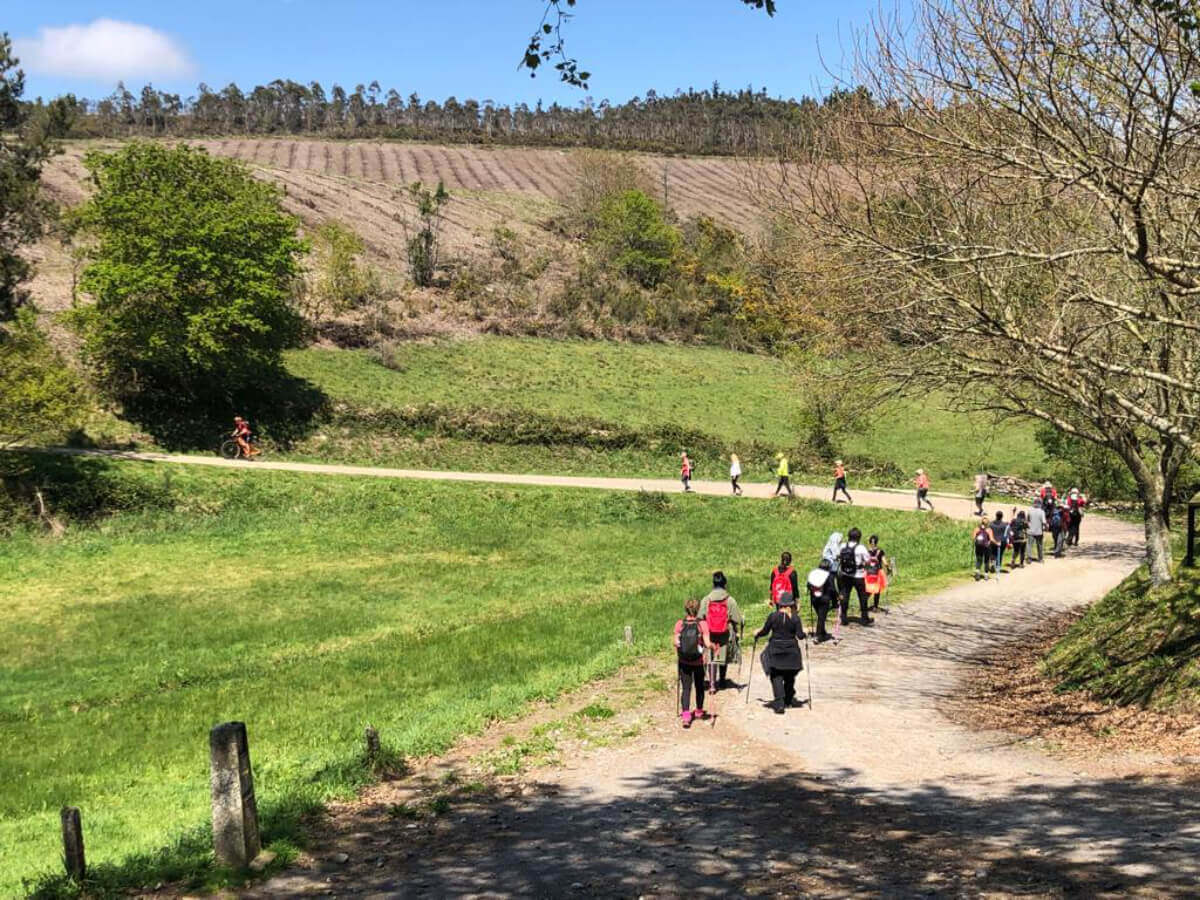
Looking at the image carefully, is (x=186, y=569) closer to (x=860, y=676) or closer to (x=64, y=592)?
(x=64, y=592)

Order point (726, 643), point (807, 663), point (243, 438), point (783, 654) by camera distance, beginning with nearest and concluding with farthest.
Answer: point (783, 654)
point (726, 643)
point (807, 663)
point (243, 438)

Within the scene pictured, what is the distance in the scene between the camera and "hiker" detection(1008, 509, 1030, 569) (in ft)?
88.4

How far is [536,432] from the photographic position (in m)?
49.6

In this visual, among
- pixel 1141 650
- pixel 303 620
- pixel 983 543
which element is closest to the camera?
pixel 1141 650

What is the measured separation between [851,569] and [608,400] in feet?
134

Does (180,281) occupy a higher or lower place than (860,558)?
higher

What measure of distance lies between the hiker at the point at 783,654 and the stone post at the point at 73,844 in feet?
27.8

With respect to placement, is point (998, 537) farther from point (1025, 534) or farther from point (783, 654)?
point (783, 654)

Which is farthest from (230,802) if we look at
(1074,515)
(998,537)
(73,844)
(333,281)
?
(333,281)

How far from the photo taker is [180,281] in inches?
1734

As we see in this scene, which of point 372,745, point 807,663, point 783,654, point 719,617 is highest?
point 719,617

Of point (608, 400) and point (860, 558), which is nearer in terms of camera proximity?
point (860, 558)

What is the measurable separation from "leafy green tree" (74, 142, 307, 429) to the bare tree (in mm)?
35429

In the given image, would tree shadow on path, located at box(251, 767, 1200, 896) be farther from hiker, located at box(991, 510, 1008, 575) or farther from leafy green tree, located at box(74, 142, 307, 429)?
leafy green tree, located at box(74, 142, 307, 429)
